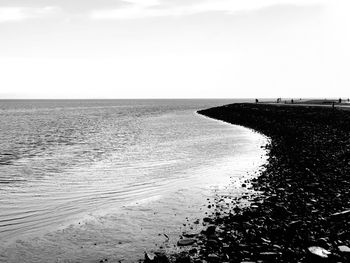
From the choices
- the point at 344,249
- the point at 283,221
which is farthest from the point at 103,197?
the point at 344,249

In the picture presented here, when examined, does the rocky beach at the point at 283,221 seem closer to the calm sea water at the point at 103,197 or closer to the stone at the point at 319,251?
the stone at the point at 319,251

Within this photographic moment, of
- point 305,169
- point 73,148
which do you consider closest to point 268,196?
point 305,169

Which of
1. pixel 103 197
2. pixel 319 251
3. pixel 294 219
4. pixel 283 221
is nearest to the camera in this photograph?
pixel 319 251

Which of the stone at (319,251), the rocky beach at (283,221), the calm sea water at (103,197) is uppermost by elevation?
the stone at (319,251)

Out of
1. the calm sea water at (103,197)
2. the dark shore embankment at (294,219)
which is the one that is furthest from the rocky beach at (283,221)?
the calm sea water at (103,197)

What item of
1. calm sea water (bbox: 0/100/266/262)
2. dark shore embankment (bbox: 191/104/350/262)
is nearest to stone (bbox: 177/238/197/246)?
calm sea water (bbox: 0/100/266/262)

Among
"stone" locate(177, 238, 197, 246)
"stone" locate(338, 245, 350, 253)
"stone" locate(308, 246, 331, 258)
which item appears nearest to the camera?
"stone" locate(308, 246, 331, 258)

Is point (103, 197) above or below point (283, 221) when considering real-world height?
below

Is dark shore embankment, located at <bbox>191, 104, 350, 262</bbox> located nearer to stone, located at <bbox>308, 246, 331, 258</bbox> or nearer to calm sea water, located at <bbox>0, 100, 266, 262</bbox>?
stone, located at <bbox>308, 246, 331, 258</bbox>

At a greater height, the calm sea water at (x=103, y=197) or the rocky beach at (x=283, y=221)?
the rocky beach at (x=283, y=221)

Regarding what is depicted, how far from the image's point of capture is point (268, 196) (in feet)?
48.0

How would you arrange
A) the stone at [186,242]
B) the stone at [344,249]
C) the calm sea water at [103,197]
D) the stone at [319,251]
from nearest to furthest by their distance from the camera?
the stone at [319,251]
the stone at [344,249]
the stone at [186,242]
the calm sea water at [103,197]

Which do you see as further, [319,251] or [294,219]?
[294,219]

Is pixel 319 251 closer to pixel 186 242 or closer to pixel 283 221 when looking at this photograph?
pixel 283 221
